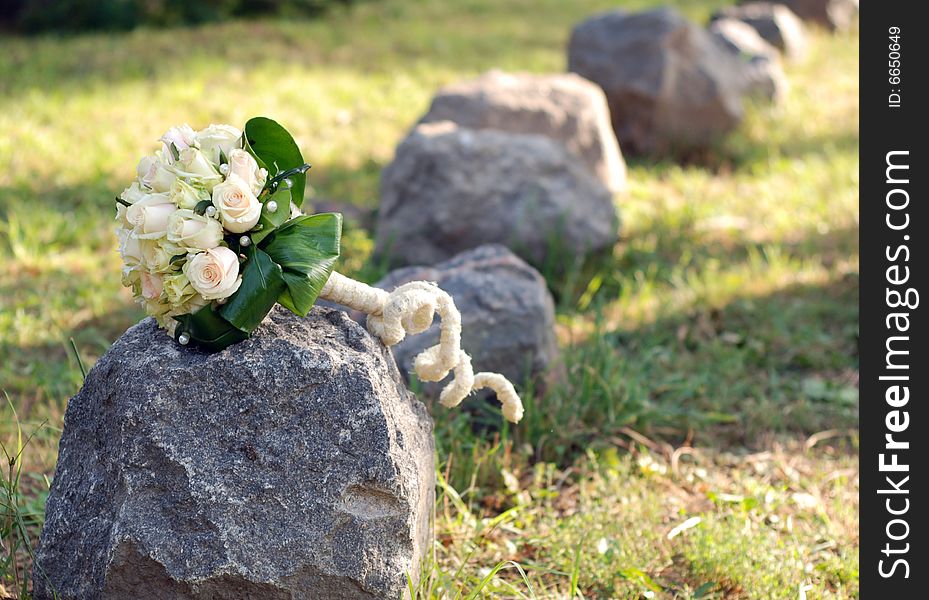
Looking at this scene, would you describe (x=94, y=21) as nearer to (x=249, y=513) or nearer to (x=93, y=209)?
(x=93, y=209)

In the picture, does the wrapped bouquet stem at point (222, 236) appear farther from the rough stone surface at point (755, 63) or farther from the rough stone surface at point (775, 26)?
the rough stone surface at point (775, 26)

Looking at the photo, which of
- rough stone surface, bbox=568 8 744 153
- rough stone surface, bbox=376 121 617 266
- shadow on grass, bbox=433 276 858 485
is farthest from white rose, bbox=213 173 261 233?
rough stone surface, bbox=568 8 744 153

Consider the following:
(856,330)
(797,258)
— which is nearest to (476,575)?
(856,330)

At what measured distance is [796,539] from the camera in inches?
109

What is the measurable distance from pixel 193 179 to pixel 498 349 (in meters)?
1.43

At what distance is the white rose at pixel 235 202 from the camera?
1.95 meters

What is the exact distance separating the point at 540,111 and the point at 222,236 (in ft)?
11.0

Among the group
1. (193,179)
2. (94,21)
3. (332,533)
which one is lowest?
(94,21)

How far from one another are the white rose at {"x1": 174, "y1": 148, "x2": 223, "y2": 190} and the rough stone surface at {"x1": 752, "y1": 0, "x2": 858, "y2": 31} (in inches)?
344

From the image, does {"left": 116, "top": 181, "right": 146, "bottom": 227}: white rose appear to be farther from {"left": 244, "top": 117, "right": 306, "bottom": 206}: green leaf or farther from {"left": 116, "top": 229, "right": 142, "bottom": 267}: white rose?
{"left": 244, "top": 117, "right": 306, "bottom": 206}: green leaf

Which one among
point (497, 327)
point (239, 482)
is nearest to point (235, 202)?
point (239, 482)

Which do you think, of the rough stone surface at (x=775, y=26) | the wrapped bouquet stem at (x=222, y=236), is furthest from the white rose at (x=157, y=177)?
the rough stone surface at (x=775, y=26)

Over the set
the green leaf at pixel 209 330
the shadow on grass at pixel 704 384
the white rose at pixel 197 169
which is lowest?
the shadow on grass at pixel 704 384

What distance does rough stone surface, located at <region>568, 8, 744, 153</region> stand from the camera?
6.12 metres
